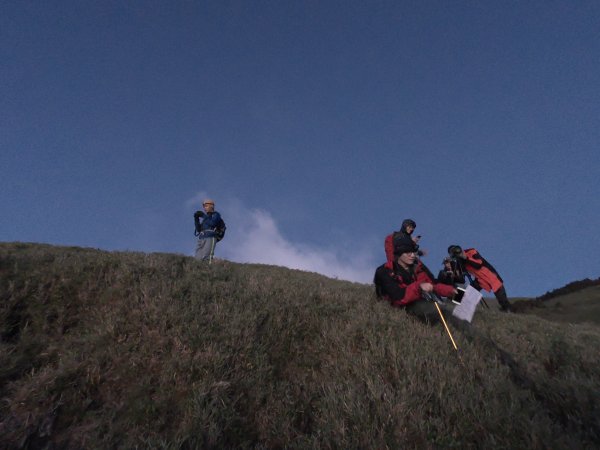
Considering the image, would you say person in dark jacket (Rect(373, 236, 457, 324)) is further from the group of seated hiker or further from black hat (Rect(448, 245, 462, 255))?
black hat (Rect(448, 245, 462, 255))

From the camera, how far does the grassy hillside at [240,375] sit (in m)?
2.84

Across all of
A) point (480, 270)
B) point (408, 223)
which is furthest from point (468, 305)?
point (480, 270)

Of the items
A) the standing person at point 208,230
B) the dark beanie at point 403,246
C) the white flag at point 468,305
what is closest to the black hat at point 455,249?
the dark beanie at point 403,246

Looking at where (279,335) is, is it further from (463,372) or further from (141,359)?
(463,372)

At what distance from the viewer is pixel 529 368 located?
4.52 m

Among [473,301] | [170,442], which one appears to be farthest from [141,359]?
[473,301]

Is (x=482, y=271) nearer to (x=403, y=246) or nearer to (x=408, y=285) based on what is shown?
(x=403, y=246)

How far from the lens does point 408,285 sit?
243 inches

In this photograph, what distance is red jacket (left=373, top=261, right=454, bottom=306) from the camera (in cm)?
579

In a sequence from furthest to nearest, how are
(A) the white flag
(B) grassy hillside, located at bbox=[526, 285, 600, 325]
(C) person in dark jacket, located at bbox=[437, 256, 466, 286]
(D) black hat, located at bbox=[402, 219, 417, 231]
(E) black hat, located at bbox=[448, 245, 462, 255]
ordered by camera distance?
1. (B) grassy hillside, located at bbox=[526, 285, 600, 325]
2. (E) black hat, located at bbox=[448, 245, 462, 255]
3. (C) person in dark jacket, located at bbox=[437, 256, 466, 286]
4. (D) black hat, located at bbox=[402, 219, 417, 231]
5. (A) the white flag

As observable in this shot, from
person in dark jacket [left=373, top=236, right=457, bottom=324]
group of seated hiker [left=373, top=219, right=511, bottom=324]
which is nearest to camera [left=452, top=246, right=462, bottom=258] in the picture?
group of seated hiker [left=373, top=219, right=511, bottom=324]

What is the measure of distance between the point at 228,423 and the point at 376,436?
1.36 metres

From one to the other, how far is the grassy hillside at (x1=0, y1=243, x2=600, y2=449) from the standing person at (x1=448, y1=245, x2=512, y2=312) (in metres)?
Answer: 5.92

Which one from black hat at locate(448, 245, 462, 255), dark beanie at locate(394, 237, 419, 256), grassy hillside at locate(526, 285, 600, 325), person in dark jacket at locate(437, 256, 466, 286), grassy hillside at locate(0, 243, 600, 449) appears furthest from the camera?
grassy hillside at locate(526, 285, 600, 325)
